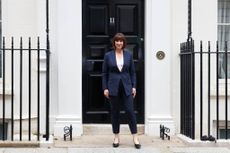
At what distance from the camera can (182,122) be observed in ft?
31.8

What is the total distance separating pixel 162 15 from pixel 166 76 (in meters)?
1.05

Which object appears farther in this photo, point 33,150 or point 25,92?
point 25,92

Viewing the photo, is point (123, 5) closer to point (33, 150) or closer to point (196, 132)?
point (196, 132)

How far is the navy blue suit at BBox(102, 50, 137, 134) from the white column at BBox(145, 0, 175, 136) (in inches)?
42.9

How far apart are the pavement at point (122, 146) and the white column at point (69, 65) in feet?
1.26

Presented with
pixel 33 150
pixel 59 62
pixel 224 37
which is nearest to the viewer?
pixel 33 150

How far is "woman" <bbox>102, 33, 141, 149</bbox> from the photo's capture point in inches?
340

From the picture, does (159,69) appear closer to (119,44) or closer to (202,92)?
(202,92)

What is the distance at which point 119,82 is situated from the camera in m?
8.62

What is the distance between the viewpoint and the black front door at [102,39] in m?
9.93

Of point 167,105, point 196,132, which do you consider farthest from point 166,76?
point 196,132

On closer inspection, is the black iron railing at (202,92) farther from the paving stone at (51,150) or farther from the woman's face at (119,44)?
the paving stone at (51,150)

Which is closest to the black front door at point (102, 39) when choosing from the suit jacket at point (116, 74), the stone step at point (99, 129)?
the stone step at point (99, 129)

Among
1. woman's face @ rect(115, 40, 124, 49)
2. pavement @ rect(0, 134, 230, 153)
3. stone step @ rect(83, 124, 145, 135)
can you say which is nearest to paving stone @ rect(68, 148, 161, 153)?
pavement @ rect(0, 134, 230, 153)
